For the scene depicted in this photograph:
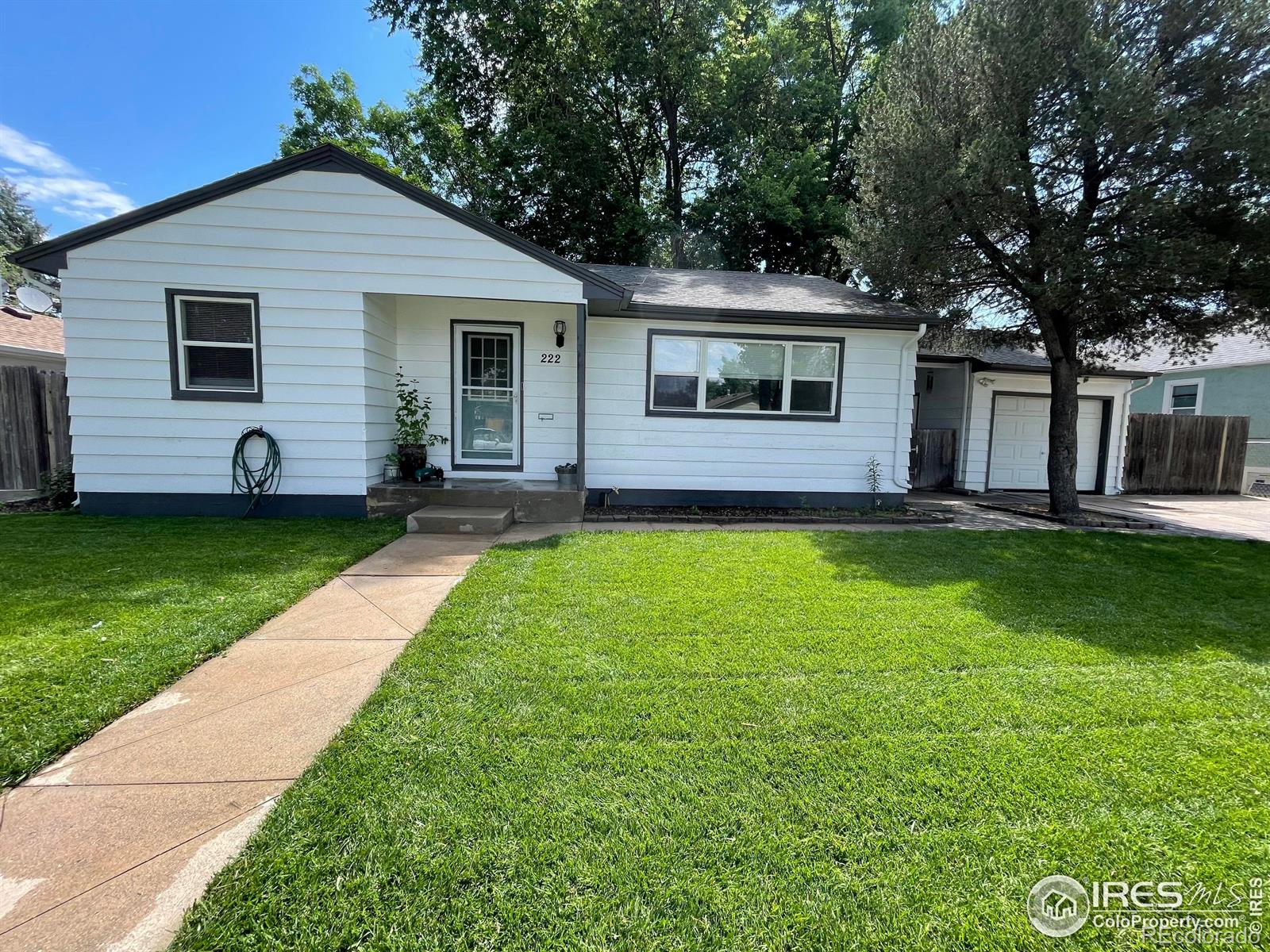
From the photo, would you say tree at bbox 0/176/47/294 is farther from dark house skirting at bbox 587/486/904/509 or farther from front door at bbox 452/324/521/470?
dark house skirting at bbox 587/486/904/509

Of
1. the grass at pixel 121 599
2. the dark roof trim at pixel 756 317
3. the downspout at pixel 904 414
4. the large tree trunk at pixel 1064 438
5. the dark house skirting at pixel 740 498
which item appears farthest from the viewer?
the large tree trunk at pixel 1064 438

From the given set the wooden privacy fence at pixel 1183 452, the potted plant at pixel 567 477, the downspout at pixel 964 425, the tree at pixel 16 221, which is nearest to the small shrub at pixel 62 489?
the potted plant at pixel 567 477

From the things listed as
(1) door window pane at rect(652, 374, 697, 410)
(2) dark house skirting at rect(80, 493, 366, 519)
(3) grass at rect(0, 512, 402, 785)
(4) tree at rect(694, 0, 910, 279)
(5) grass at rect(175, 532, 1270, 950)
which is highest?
(4) tree at rect(694, 0, 910, 279)

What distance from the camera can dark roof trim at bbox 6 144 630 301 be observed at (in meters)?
6.17

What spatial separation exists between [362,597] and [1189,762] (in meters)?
4.78

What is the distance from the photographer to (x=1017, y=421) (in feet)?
38.7

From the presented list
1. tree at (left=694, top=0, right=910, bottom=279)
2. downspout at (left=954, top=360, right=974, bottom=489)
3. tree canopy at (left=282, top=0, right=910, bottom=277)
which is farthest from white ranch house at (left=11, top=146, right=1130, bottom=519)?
tree canopy at (left=282, top=0, right=910, bottom=277)

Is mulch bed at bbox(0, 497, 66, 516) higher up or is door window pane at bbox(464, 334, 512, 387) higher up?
Answer: door window pane at bbox(464, 334, 512, 387)

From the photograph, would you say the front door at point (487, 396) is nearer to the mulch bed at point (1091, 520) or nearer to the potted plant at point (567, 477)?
the potted plant at point (567, 477)

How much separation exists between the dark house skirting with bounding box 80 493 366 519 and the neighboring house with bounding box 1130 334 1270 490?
18.6 m

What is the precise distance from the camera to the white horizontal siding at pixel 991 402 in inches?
452

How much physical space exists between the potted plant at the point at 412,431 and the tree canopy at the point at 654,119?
9.92m

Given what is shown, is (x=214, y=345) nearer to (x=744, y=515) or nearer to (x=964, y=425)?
(x=744, y=515)

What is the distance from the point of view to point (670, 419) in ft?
26.5
